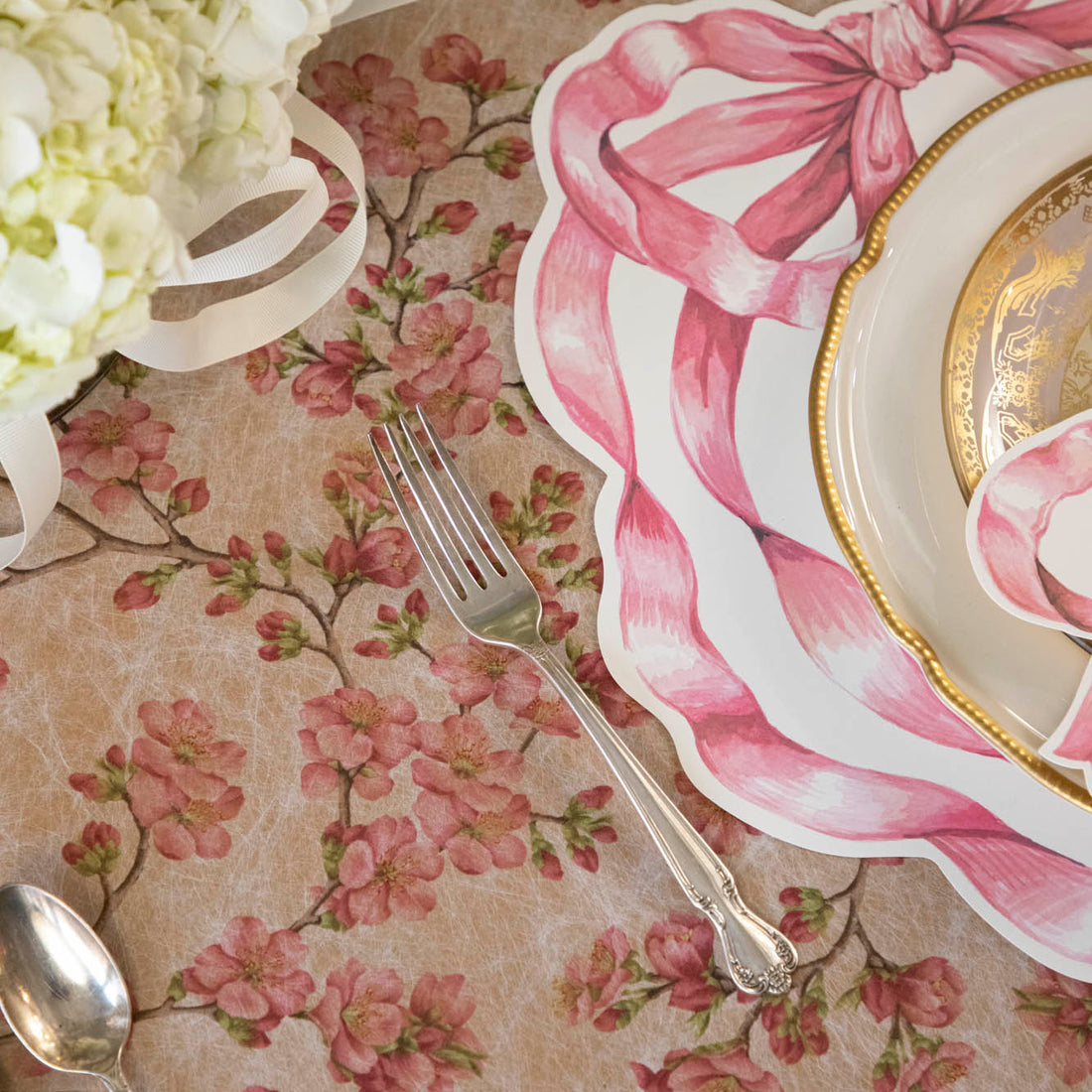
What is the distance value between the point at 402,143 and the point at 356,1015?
44 cm

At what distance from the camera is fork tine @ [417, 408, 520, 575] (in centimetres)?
46

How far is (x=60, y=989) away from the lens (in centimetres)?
43

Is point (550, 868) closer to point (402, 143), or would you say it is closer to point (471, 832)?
point (471, 832)

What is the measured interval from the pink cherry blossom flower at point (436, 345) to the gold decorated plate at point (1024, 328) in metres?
0.23

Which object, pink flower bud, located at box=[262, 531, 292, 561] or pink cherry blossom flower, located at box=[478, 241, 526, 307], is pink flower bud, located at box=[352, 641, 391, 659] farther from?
pink cherry blossom flower, located at box=[478, 241, 526, 307]

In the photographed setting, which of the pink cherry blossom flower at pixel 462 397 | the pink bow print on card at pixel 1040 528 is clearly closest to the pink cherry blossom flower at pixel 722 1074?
the pink bow print on card at pixel 1040 528

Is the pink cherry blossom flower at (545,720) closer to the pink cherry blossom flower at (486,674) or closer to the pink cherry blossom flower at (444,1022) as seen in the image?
the pink cherry blossom flower at (486,674)

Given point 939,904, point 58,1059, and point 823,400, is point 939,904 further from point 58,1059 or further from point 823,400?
point 58,1059

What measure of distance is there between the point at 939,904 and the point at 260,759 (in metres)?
0.34

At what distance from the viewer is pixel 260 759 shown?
455mm

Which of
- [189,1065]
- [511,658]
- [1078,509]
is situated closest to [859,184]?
[1078,509]

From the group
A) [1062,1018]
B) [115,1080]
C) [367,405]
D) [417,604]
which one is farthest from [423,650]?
[1062,1018]

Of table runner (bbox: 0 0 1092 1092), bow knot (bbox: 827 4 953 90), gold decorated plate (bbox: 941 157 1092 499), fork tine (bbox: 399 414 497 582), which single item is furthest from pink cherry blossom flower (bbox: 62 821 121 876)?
bow knot (bbox: 827 4 953 90)

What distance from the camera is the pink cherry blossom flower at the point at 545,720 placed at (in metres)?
0.46
